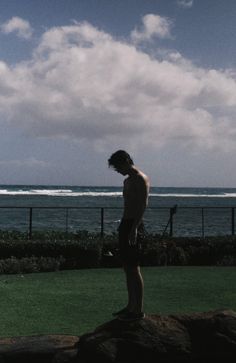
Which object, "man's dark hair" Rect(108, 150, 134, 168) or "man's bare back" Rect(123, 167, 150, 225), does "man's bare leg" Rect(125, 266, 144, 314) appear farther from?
"man's dark hair" Rect(108, 150, 134, 168)

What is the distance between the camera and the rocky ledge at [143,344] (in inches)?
230

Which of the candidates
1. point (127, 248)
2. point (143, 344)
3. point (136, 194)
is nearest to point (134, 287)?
point (127, 248)

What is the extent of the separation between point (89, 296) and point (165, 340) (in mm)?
4085

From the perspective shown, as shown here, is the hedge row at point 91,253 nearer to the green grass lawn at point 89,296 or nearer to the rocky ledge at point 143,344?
the green grass lawn at point 89,296

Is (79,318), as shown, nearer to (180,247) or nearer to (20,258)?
(20,258)

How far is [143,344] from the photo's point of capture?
585cm

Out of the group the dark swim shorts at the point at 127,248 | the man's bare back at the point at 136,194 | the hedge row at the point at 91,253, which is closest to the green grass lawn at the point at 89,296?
the hedge row at the point at 91,253

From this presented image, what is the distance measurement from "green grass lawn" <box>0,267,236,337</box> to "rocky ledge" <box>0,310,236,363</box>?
52.7 inches

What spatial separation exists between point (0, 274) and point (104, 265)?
2802mm

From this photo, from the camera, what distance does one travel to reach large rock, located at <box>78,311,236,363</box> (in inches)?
230

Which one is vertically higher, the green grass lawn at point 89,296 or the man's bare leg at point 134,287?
the man's bare leg at point 134,287

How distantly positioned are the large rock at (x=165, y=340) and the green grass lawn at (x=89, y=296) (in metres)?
1.49

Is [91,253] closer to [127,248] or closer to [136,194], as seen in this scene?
[127,248]

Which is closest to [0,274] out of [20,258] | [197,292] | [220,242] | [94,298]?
[20,258]
